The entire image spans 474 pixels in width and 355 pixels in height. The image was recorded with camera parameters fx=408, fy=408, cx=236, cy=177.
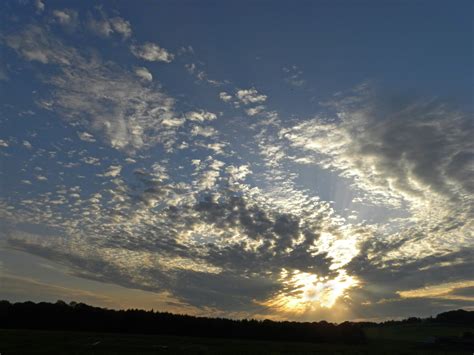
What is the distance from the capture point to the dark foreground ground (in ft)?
263

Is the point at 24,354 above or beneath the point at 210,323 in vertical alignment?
beneath

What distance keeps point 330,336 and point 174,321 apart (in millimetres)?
61861

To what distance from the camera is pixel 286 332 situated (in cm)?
15912

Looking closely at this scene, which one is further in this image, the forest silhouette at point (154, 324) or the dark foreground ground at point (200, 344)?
the forest silhouette at point (154, 324)

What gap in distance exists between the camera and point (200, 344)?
10556 centimetres

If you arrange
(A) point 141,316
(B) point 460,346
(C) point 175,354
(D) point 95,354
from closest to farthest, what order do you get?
(D) point 95,354, (C) point 175,354, (B) point 460,346, (A) point 141,316

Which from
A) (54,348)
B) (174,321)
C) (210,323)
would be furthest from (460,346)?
(54,348)

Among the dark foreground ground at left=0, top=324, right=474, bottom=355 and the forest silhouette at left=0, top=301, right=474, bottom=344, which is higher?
the forest silhouette at left=0, top=301, right=474, bottom=344

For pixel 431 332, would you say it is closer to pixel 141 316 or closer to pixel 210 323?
pixel 210 323

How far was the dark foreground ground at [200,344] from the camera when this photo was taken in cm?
8006

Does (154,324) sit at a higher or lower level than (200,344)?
higher

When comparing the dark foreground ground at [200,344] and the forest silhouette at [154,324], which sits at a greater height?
the forest silhouette at [154,324]

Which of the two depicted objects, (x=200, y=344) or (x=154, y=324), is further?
(x=154, y=324)

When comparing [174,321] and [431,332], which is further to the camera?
[431,332]
